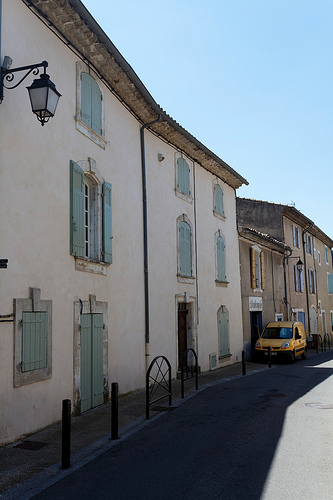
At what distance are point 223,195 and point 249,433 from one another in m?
12.5

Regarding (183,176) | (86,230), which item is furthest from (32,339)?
(183,176)

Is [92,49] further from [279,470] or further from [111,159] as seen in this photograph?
[279,470]

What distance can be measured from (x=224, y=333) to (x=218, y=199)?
5000 millimetres

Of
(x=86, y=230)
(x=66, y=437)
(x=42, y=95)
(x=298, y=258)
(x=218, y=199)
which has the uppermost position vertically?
(x=218, y=199)

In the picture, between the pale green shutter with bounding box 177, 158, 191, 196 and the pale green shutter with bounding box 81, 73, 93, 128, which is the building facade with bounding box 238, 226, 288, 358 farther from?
the pale green shutter with bounding box 81, 73, 93, 128

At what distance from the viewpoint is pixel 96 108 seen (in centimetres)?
998

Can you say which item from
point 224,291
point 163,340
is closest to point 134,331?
point 163,340

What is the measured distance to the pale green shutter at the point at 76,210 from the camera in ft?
28.4

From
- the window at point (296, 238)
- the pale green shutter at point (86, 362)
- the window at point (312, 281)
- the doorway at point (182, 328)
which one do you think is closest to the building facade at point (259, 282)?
the window at point (296, 238)

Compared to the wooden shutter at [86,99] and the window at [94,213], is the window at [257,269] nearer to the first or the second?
the window at [94,213]

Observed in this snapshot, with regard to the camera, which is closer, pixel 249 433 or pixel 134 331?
pixel 249 433

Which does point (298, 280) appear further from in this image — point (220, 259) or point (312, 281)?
point (220, 259)

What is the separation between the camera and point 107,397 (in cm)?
969

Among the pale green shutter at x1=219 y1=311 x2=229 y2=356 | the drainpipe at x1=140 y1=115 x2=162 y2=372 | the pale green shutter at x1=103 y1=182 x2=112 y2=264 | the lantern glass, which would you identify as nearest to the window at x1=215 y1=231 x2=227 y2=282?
the pale green shutter at x1=219 y1=311 x2=229 y2=356
